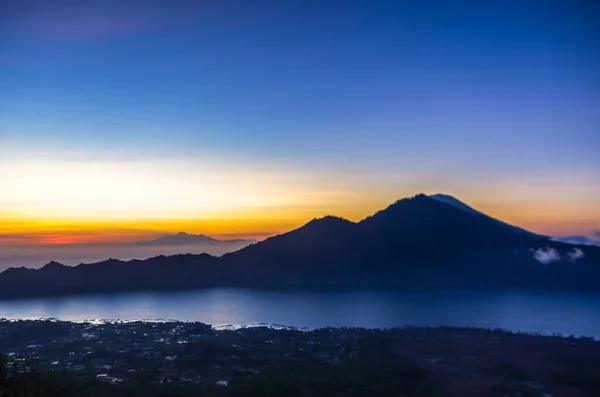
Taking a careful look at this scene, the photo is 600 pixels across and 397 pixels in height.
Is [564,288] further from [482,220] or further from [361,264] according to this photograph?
[361,264]

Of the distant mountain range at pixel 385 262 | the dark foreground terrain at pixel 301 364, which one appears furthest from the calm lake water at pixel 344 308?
the dark foreground terrain at pixel 301 364

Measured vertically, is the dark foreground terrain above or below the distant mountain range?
below

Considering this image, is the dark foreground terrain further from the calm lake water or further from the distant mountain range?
the distant mountain range

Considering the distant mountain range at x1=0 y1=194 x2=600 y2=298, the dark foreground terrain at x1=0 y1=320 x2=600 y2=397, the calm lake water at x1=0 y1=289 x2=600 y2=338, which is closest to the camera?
the dark foreground terrain at x1=0 y1=320 x2=600 y2=397

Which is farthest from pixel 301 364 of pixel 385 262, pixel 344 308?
pixel 385 262

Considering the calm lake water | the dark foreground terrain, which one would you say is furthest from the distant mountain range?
the dark foreground terrain

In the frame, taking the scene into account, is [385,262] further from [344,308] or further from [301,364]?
[301,364]

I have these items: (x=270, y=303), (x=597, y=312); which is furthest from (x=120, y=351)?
(x=597, y=312)
